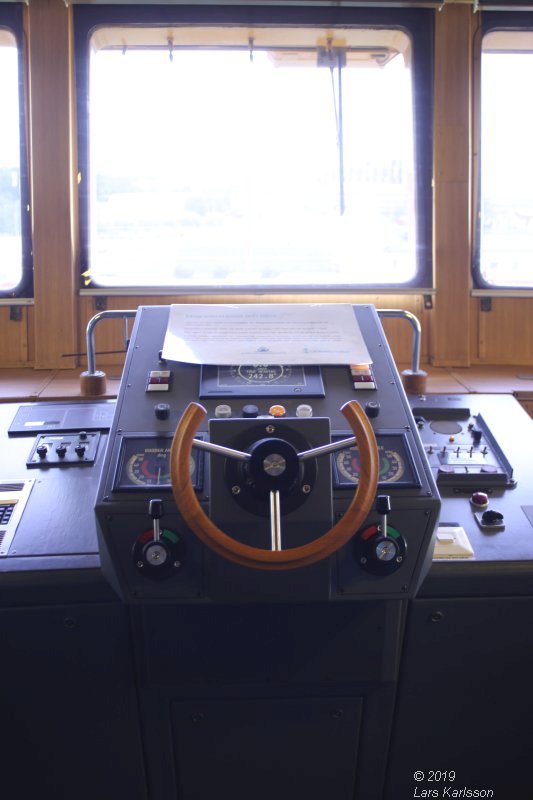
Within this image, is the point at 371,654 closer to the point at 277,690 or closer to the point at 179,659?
the point at 277,690

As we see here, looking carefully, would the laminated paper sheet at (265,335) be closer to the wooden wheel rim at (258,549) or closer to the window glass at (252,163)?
the wooden wheel rim at (258,549)

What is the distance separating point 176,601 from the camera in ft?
3.87

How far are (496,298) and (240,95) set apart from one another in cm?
113

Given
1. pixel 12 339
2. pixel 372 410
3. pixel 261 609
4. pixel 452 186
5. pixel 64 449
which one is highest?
pixel 452 186

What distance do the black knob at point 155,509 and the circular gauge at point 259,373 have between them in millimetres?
386

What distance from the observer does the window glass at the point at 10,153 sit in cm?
239

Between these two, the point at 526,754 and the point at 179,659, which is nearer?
the point at 179,659

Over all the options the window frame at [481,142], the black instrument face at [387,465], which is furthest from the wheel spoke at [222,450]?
the window frame at [481,142]

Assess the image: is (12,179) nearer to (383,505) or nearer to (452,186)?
(452,186)

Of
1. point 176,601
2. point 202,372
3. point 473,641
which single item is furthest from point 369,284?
point 176,601

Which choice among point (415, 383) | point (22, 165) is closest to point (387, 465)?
point (415, 383)

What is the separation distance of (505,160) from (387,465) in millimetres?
1672

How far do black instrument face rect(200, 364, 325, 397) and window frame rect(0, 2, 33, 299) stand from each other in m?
1.22

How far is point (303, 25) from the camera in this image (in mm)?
2404
